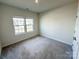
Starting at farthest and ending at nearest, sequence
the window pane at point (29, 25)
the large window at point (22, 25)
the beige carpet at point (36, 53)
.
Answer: the window pane at point (29, 25), the large window at point (22, 25), the beige carpet at point (36, 53)

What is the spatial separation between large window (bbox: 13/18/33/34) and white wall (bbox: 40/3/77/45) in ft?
3.76

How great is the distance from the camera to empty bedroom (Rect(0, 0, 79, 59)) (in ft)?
9.58

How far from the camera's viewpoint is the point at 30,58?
2.47 meters

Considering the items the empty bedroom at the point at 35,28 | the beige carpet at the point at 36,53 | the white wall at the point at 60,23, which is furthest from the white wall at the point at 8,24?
the white wall at the point at 60,23

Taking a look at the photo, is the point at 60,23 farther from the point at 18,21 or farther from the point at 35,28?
the point at 18,21

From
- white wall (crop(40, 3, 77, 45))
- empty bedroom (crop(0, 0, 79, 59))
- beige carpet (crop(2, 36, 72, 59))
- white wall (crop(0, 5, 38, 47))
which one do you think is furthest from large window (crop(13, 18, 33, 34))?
beige carpet (crop(2, 36, 72, 59))

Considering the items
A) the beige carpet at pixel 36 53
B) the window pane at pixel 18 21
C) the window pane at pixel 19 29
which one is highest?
the window pane at pixel 18 21

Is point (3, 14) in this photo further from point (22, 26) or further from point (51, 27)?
point (51, 27)

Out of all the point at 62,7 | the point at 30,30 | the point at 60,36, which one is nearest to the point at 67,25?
the point at 60,36

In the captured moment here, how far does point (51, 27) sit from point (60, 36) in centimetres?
98

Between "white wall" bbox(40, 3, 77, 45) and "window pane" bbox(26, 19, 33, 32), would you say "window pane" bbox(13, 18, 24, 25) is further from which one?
"white wall" bbox(40, 3, 77, 45)

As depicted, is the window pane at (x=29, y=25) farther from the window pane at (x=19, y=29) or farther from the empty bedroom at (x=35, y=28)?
the window pane at (x=19, y=29)

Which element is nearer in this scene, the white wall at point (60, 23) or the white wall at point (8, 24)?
the white wall at point (8, 24)

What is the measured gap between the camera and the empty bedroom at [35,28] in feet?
9.58
